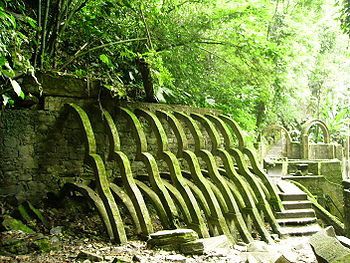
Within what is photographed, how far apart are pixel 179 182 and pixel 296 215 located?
2.75 meters

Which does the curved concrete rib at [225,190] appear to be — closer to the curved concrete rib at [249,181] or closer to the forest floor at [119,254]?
the curved concrete rib at [249,181]

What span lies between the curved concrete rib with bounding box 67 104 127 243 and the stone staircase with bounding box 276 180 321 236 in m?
3.05

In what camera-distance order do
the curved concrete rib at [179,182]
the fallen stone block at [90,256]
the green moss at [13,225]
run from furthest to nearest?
the curved concrete rib at [179,182], the green moss at [13,225], the fallen stone block at [90,256]

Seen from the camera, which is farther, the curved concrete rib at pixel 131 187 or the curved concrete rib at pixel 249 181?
the curved concrete rib at pixel 249 181

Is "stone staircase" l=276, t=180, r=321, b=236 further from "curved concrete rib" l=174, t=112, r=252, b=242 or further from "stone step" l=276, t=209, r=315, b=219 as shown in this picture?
"curved concrete rib" l=174, t=112, r=252, b=242

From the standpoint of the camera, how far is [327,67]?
2145 cm

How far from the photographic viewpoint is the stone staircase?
672cm

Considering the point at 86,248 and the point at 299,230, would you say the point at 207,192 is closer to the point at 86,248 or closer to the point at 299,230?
the point at 299,230

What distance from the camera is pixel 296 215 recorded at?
716 centimetres

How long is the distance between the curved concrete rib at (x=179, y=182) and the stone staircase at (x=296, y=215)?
5.99 feet

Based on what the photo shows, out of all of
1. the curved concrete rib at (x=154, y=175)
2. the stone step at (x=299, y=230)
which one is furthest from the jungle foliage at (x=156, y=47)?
the stone step at (x=299, y=230)

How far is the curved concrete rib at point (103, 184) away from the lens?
15.8ft

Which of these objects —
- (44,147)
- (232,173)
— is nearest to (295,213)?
(232,173)

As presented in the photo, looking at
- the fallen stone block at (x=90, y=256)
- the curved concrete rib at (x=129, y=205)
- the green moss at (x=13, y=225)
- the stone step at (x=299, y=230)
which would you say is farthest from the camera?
the stone step at (x=299, y=230)
